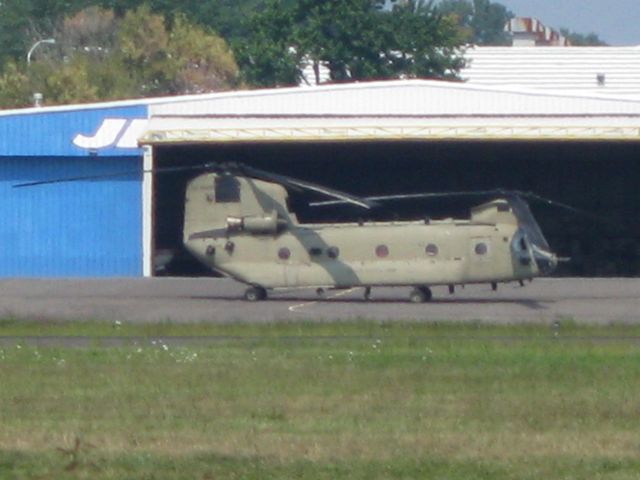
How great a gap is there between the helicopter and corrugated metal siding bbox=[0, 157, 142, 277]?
10.2 meters

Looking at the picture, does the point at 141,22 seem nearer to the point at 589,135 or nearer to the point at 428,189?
the point at 428,189

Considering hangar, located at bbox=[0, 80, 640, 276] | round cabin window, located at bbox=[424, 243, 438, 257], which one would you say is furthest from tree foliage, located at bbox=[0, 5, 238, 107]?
round cabin window, located at bbox=[424, 243, 438, 257]

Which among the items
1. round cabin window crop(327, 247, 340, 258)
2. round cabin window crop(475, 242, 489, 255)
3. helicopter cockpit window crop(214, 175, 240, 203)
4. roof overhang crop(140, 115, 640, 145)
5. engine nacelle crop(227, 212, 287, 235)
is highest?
roof overhang crop(140, 115, 640, 145)

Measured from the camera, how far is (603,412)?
1327cm

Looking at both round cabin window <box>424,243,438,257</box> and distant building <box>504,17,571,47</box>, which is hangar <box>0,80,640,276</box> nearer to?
round cabin window <box>424,243,438,257</box>

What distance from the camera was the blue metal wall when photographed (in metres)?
40.5

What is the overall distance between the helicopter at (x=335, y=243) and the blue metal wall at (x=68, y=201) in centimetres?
1011

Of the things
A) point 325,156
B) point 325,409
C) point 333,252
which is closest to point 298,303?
point 333,252

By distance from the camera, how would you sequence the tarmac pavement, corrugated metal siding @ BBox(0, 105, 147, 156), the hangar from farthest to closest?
1. corrugated metal siding @ BBox(0, 105, 147, 156)
2. the hangar
3. the tarmac pavement

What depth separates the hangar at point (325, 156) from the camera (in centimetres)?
3812

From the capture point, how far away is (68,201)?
40938mm

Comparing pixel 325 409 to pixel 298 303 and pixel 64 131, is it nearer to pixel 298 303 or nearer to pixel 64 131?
pixel 298 303

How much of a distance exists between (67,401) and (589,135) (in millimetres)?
25154

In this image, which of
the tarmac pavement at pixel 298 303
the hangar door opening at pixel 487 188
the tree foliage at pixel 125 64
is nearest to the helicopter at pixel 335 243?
the tarmac pavement at pixel 298 303
